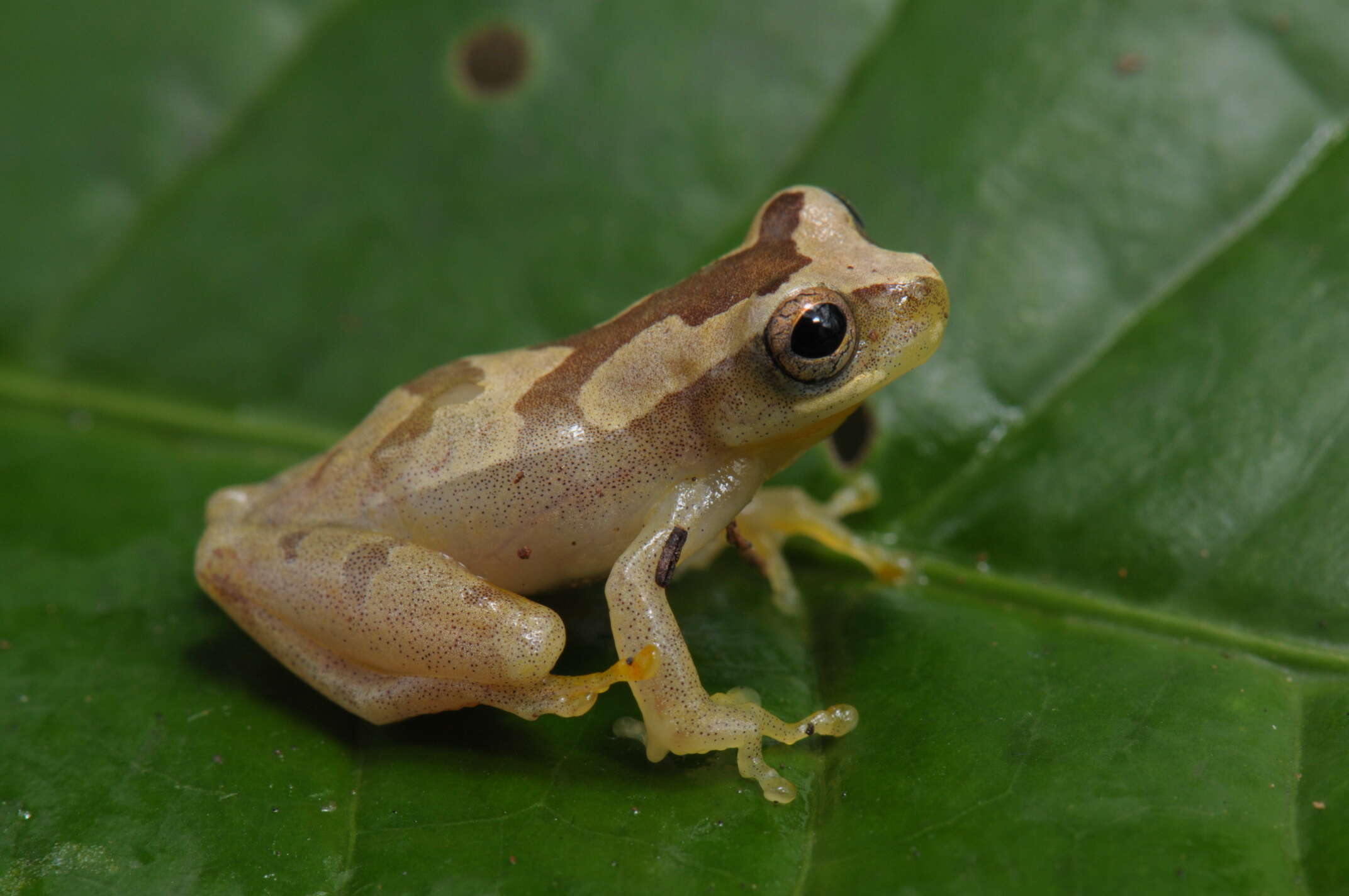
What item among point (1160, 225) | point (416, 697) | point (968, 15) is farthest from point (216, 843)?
point (968, 15)

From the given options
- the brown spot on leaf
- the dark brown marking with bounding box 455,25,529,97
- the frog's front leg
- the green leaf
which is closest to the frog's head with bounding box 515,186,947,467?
the frog's front leg

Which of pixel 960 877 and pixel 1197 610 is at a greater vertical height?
pixel 1197 610

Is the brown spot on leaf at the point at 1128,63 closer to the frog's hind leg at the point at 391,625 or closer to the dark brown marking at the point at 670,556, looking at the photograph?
the dark brown marking at the point at 670,556

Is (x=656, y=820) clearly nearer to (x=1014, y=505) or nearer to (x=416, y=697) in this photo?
(x=416, y=697)

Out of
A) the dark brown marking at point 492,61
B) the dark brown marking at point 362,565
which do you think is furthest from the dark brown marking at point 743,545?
the dark brown marking at point 492,61

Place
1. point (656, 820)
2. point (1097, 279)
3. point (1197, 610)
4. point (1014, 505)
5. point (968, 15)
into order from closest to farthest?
point (656, 820), point (1197, 610), point (1014, 505), point (1097, 279), point (968, 15)

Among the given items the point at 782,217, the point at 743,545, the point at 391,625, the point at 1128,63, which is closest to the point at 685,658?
the point at 743,545
